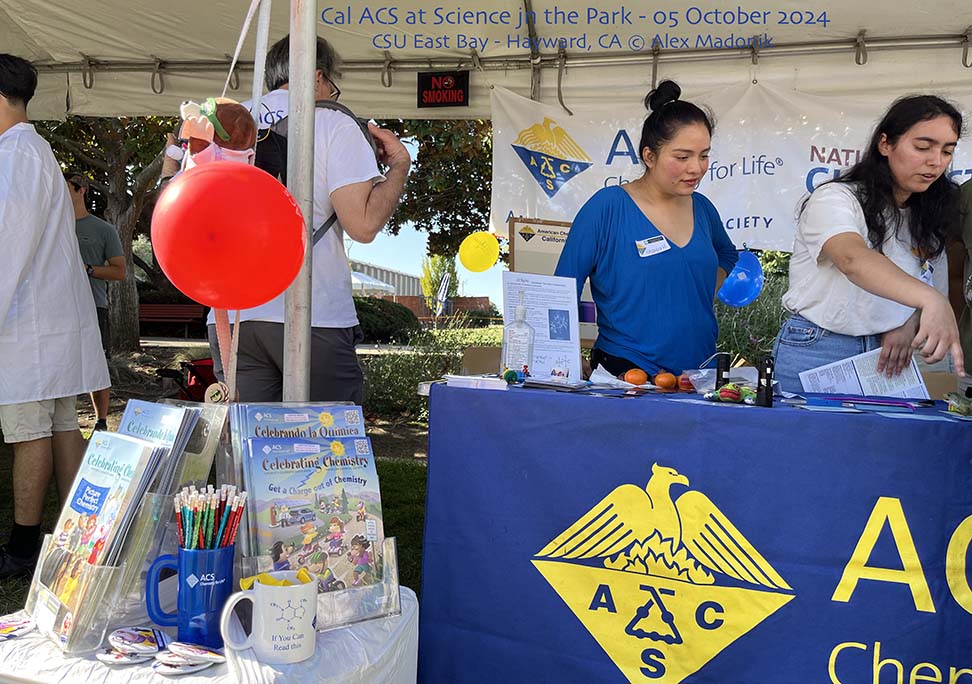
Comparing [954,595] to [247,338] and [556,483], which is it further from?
[247,338]

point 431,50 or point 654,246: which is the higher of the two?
point 431,50

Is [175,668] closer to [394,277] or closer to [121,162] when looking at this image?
[121,162]

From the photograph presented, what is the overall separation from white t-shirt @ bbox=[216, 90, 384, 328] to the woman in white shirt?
108 cm

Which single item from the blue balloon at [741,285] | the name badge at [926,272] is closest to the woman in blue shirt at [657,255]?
the blue balloon at [741,285]

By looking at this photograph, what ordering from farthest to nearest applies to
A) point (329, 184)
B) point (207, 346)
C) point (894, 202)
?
point (207, 346) → point (894, 202) → point (329, 184)

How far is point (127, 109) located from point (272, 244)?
3247mm

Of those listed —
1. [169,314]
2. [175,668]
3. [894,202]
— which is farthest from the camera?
[169,314]

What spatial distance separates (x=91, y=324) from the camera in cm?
258

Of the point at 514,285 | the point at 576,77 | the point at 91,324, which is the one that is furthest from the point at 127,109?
the point at 514,285

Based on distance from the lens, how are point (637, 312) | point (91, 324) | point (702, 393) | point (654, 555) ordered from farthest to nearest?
point (91, 324) < point (637, 312) < point (702, 393) < point (654, 555)

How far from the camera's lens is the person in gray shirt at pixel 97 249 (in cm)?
441

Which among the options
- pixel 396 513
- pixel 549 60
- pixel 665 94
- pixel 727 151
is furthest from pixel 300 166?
pixel 727 151

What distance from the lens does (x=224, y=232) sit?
1.14 meters

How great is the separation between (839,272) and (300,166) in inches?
51.3
